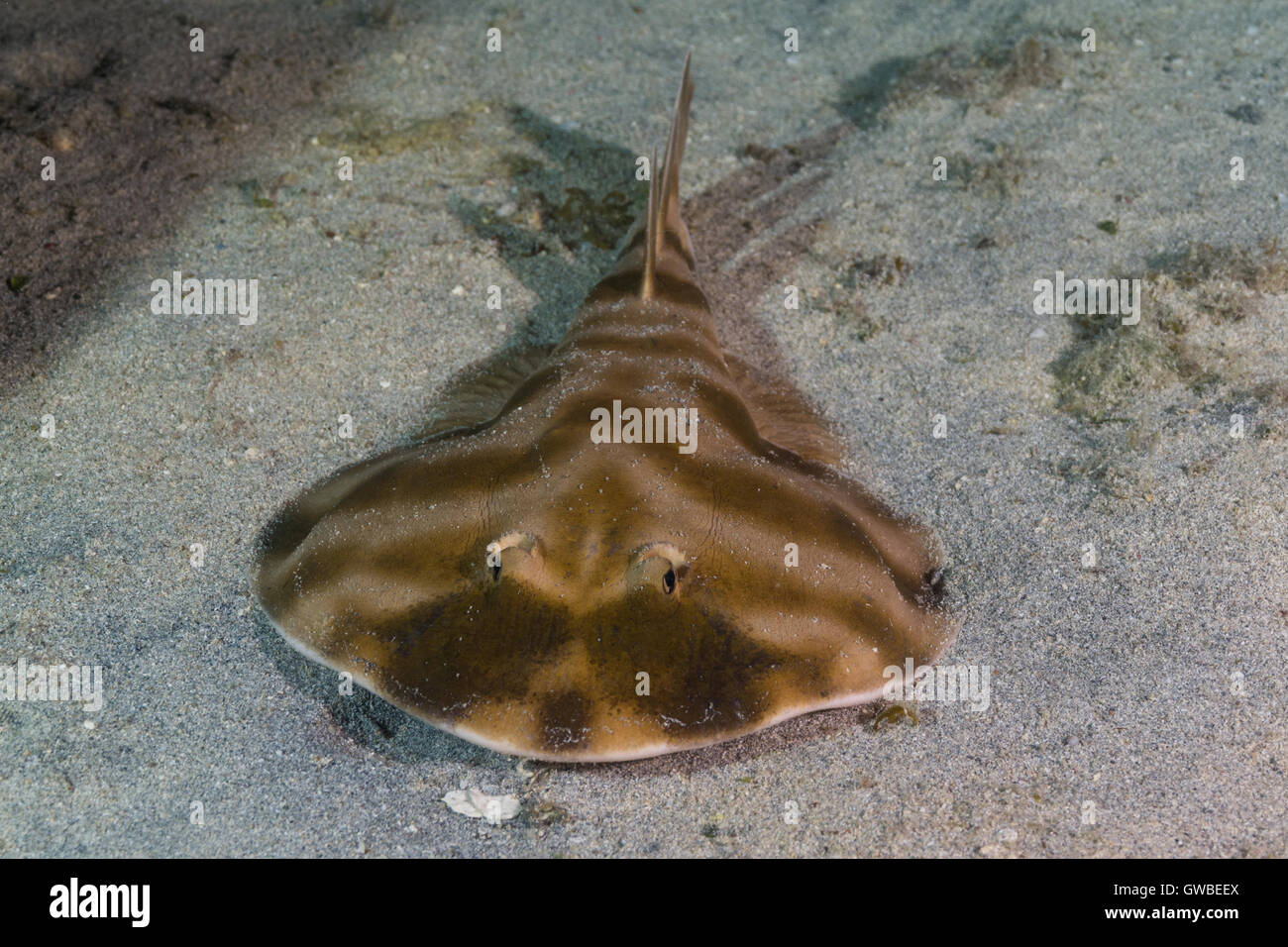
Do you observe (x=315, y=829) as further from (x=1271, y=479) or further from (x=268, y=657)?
(x=1271, y=479)

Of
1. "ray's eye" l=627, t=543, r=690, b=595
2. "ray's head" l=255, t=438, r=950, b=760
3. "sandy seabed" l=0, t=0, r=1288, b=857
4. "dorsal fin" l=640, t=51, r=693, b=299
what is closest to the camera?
"ray's head" l=255, t=438, r=950, b=760

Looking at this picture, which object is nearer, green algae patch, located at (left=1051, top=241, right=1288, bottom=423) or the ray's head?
the ray's head

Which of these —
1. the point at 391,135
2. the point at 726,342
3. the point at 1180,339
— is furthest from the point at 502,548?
the point at 391,135

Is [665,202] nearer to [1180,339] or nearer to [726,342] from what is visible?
[726,342]

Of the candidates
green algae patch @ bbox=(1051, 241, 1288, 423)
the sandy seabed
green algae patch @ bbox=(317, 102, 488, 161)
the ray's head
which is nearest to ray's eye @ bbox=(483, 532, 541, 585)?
the ray's head

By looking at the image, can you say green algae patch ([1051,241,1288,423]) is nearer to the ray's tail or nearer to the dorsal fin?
the ray's tail

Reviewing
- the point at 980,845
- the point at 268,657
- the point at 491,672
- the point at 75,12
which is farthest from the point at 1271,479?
the point at 75,12

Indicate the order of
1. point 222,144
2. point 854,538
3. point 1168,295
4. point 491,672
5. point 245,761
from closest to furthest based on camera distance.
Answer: point 491,672, point 245,761, point 854,538, point 1168,295, point 222,144
